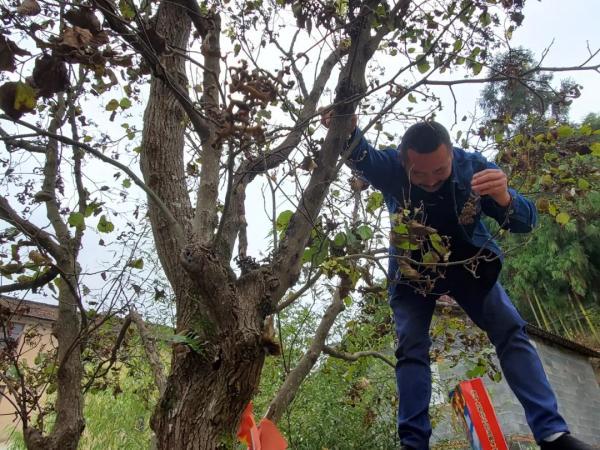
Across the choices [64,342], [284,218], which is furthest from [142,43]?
[64,342]

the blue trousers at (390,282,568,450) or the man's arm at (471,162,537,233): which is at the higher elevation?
the man's arm at (471,162,537,233)

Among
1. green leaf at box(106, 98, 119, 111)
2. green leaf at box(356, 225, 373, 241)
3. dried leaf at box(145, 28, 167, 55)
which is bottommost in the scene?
green leaf at box(356, 225, 373, 241)

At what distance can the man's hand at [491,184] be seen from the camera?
7.09 ft

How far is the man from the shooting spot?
84.0 inches

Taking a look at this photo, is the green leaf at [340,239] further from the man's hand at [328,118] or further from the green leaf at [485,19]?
the green leaf at [485,19]

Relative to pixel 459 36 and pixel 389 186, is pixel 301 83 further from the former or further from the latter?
pixel 459 36

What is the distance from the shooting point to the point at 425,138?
2309mm

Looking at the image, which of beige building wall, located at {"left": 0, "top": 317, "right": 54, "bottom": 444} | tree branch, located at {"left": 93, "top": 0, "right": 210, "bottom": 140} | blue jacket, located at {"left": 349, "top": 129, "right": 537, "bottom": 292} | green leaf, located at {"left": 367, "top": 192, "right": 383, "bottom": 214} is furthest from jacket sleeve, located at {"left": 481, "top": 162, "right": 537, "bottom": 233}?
beige building wall, located at {"left": 0, "top": 317, "right": 54, "bottom": 444}

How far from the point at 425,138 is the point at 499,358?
105 cm

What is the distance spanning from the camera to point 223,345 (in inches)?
71.3

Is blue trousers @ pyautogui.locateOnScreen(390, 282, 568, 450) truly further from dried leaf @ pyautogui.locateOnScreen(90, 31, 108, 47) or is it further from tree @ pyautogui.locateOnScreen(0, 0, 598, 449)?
dried leaf @ pyautogui.locateOnScreen(90, 31, 108, 47)

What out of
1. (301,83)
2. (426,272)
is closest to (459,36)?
(301,83)

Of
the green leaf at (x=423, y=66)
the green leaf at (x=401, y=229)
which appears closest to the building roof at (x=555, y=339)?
the green leaf at (x=423, y=66)

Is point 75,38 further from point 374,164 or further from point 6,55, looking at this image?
point 374,164
